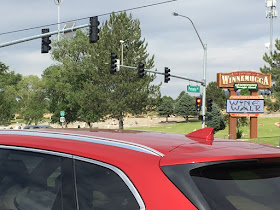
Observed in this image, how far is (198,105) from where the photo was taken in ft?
112

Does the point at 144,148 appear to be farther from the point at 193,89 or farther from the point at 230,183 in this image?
the point at 193,89

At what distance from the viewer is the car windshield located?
1.77 m

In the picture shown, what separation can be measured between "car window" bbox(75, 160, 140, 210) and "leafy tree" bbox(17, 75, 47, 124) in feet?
213

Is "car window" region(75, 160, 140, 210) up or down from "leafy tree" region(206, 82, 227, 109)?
down

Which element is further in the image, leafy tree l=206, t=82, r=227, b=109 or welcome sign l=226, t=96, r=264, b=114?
leafy tree l=206, t=82, r=227, b=109

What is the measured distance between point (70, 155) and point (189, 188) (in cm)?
73

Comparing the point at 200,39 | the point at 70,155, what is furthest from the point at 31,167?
the point at 200,39

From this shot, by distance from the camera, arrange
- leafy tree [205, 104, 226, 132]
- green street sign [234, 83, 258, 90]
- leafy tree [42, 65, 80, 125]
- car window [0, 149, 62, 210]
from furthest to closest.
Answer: leafy tree [42, 65, 80, 125] < leafy tree [205, 104, 226, 132] < green street sign [234, 83, 258, 90] < car window [0, 149, 62, 210]

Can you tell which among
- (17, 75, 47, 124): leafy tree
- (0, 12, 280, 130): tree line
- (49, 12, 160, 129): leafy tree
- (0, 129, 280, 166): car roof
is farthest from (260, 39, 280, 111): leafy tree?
(0, 129, 280, 166): car roof

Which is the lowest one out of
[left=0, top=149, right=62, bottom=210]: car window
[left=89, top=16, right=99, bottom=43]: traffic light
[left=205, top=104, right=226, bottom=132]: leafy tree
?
[left=205, top=104, right=226, bottom=132]: leafy tree

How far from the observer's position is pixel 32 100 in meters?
69.1

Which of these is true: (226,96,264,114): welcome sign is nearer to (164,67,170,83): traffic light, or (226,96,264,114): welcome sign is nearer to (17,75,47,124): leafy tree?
(164,67,170,83): traffic light

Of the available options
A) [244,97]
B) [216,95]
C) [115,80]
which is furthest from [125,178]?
[216,95]

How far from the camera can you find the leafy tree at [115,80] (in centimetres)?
5722
